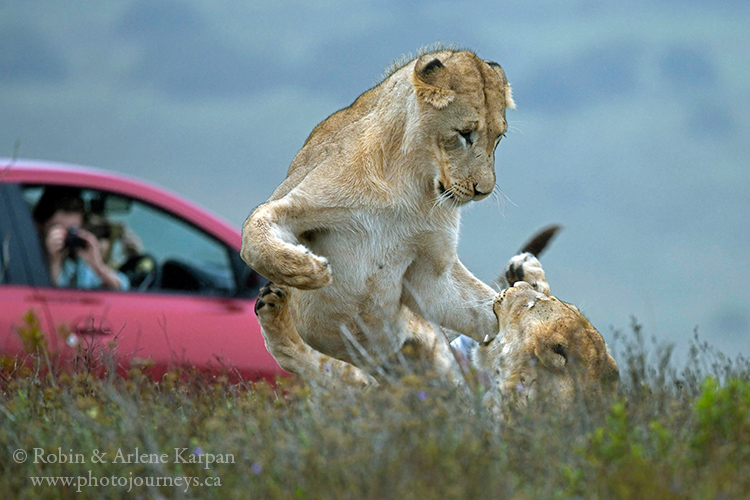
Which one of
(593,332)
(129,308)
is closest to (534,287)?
(593,332)

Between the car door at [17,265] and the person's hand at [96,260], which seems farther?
the person's hand at [96,260]

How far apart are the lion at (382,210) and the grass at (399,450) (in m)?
0.59

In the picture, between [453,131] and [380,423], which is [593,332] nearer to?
[453,131]

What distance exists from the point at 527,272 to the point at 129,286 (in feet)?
13.6

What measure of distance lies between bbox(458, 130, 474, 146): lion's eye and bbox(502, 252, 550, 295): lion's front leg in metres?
1.06

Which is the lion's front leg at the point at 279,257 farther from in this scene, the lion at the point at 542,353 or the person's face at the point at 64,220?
the person's face at the point at 64,220

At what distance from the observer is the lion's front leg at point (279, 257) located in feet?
13.5

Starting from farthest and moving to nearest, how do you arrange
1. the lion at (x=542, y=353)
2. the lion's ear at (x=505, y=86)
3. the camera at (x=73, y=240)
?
the camera at (x=73, y=240) → the lion's ear at (x=505, y=86) → the lion at (x=542, y=353)

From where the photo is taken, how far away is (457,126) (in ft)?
14.5

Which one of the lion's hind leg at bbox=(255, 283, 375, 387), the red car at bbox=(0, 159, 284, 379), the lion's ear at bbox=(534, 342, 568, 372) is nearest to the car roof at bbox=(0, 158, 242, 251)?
the red car at bbox=(0, 159, 284, 379)

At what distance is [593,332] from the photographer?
15.3 feet

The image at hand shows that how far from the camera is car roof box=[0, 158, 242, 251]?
26.0ft

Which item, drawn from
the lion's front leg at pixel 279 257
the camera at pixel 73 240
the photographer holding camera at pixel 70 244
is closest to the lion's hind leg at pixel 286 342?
the lion's front leg at pixel 279 257

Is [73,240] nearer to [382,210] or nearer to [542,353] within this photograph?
[382,210]
